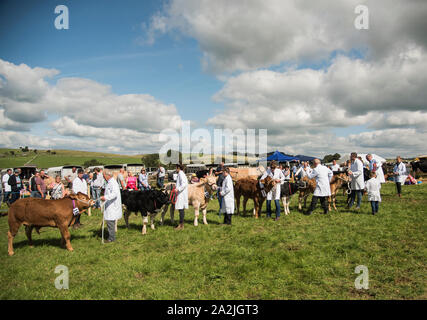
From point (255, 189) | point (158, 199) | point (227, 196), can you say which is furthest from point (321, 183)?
point (158, 199)

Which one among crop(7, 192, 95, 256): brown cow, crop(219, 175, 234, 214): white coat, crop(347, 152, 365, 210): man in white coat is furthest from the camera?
crop(347, 152, 365, 210): man in white coat

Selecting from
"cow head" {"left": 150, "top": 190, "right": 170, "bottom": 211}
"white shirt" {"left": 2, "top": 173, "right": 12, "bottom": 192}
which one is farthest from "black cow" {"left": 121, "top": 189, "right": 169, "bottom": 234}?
Answer: "white shirt" {"left": 2, "top": 173, "right": 12, "bottom": 192}

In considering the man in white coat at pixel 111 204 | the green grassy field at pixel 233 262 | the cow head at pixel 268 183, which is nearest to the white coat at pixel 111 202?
the man in white coat at pixel 111 204

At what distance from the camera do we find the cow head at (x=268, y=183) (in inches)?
398

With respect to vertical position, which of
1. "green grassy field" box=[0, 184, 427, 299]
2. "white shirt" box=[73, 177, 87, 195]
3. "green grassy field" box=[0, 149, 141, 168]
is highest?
"green grassy field" box=[0, 149, 141, 168]

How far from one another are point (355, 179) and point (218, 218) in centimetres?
709

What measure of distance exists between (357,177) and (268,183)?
4874mm

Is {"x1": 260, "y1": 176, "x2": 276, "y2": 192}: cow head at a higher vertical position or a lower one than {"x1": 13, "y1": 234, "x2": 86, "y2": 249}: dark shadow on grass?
higher

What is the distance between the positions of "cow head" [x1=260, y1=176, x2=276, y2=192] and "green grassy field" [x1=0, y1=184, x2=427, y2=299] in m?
1.60

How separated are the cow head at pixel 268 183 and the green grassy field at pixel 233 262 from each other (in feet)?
5.25

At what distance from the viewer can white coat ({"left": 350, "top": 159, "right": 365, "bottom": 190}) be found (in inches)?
451

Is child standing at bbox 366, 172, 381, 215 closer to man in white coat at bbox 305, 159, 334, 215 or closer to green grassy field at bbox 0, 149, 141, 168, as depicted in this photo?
man in white coat at bbox 305, 159, 334, 215
